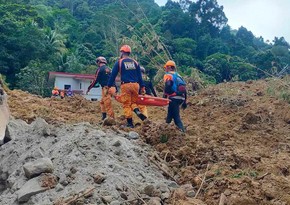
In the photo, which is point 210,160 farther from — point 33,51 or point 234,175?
point 33,51

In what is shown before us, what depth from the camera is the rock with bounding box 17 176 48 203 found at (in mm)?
4574

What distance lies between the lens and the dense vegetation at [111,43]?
90.4ft

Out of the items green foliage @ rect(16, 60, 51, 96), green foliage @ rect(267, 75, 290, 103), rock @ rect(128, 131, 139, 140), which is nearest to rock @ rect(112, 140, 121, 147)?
rock @ rect(128, 131, 139, 140)

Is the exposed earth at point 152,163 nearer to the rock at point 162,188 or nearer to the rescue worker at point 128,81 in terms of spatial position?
the rock at point 162,188

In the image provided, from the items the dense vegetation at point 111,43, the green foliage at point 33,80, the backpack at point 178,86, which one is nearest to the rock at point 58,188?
the backpack at point 178,86

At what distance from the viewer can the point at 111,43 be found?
120 feet

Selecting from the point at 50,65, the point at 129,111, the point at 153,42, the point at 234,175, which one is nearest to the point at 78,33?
the point at 50,65

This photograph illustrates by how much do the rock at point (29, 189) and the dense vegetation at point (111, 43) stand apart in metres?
13.6

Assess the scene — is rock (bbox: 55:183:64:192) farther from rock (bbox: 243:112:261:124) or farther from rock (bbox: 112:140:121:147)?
rock (bbox: 243:112:261:124)

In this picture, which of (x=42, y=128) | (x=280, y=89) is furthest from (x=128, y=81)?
(x=280, y=89)

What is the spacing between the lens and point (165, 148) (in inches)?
249

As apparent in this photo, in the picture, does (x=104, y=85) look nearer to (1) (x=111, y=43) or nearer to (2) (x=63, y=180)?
(2) (x=63, y=180)

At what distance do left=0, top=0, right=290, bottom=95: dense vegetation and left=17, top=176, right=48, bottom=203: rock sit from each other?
44.6 ft

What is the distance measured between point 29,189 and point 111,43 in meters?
32.4
